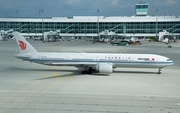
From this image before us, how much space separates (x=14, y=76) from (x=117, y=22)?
466 feet

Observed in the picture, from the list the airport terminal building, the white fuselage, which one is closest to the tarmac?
the white fuselage

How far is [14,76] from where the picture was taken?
41.3 metres

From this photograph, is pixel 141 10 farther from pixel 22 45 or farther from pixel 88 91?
pixel 88 91

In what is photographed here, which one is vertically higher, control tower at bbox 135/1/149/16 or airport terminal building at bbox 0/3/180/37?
control tower at bbox 135/1/149/16

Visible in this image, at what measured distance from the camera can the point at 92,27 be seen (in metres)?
180

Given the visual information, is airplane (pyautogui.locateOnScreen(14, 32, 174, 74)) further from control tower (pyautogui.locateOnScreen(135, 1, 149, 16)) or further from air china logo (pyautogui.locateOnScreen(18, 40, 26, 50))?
control tower (pyautogui.locateOnScreen(135, 1, 149, 16))

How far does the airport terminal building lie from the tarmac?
130 m

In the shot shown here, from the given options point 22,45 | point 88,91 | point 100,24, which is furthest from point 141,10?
point 88,91

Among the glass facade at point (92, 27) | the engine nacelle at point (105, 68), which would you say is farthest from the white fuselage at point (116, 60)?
the glass facade at point (92, 27)

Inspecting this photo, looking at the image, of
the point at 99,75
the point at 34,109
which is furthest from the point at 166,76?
the point at 34,109

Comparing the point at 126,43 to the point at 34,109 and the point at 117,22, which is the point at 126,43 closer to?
the point at 117,22

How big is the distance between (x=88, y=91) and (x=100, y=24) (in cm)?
14986

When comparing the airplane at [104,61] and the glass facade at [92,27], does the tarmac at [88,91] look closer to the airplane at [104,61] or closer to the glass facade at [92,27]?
the airplane at [104,61]

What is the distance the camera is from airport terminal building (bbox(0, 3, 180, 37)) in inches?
6914
